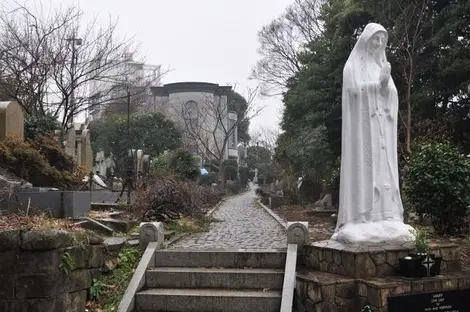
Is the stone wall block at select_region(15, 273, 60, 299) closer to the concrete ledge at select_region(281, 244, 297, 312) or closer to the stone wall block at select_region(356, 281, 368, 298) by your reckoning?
the concrete ledge at select_region(281, 244, 297, 312)

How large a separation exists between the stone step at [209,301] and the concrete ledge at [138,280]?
119mm

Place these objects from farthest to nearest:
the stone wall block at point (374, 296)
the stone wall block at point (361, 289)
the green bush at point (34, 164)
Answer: the green bush at point (34, 164)
the stone wall block at point (361, 289)
the stone wall block at point (374, 296)

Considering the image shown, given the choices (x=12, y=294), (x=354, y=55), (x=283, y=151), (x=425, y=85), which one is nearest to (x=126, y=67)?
(x=283, y=151)

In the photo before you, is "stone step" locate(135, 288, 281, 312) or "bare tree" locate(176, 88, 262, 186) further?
"bare tree" locate(176, 88, 262, 186)

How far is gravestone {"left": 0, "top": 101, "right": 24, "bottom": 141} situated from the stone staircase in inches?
264

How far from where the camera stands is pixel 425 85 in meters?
15.6

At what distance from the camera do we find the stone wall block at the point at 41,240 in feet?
16.8

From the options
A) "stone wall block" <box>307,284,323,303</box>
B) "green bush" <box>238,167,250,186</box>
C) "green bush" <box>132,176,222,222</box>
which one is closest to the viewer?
"stone wall block" <box>307,284,323,303</box>

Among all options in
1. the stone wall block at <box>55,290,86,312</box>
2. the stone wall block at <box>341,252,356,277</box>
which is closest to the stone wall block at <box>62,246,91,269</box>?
the stone wall block at <box>55,290,86,312</box>

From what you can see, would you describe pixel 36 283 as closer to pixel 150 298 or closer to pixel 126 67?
pixel 150 298

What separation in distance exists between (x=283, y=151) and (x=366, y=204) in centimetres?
1751

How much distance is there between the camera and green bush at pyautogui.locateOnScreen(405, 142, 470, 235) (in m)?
9.19

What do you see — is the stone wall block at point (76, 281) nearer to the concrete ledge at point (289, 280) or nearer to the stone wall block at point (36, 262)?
the stone wall block at point (36, 262)

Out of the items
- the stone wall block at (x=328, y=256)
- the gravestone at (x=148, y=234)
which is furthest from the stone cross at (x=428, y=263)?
the gravestone at (x=148, y=234)
